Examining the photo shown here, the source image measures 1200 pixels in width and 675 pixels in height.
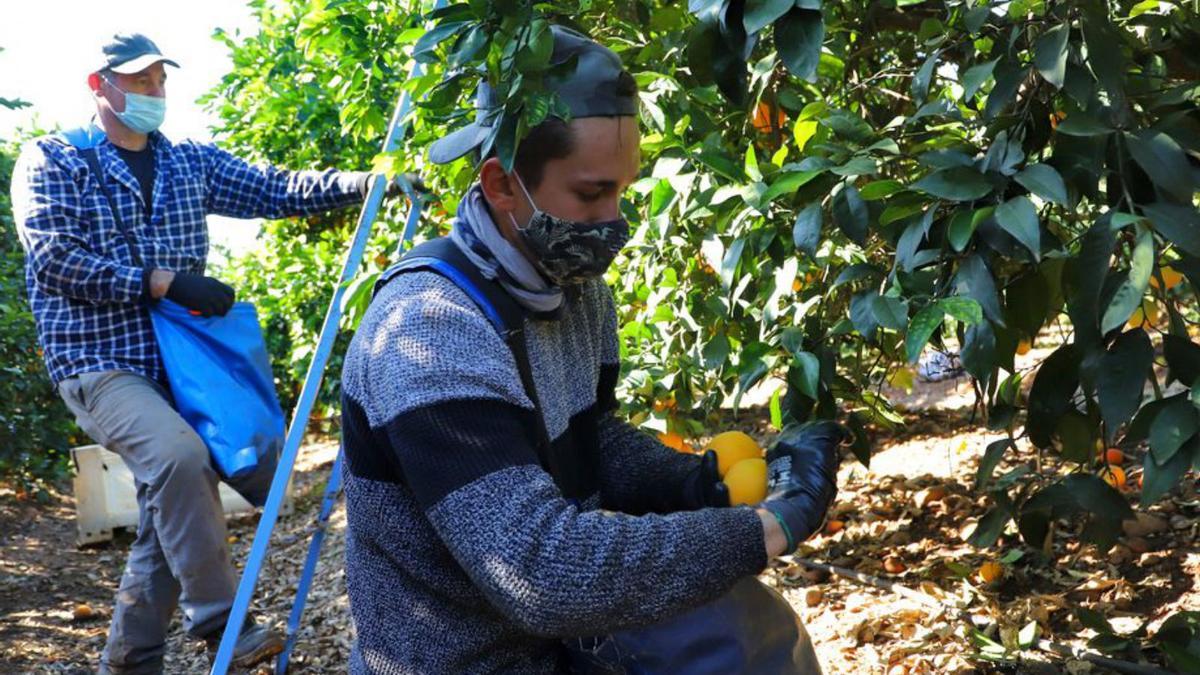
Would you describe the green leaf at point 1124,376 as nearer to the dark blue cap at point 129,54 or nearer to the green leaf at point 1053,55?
the green leaf at point 1053,55

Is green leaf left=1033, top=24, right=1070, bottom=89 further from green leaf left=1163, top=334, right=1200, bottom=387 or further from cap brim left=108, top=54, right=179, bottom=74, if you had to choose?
cap brim left=108, top=54, right=179, bottom=74

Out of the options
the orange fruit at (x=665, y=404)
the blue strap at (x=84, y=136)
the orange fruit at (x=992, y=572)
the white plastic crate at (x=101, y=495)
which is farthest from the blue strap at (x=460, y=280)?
the white plastic crate at (x=101, y=495)

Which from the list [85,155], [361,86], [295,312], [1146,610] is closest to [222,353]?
[85,155]

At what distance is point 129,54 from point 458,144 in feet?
8.06

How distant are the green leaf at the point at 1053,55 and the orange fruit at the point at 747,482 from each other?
2.64ft

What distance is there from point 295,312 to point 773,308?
546 cm

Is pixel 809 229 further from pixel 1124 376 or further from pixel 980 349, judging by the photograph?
pixel 1124 376

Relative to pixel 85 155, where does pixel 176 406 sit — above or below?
below

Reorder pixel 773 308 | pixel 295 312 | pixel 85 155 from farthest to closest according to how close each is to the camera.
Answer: pixel 295 312 → pixel 85 155 → pixel 773 308

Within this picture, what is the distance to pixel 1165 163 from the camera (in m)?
1.91

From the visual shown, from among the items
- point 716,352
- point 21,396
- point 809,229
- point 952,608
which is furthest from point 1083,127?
point 21,396

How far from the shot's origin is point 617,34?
10.7 feet

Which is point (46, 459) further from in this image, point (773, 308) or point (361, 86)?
point (773, 308)

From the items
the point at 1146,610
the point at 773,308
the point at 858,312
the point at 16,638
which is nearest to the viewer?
the point at 858,312
